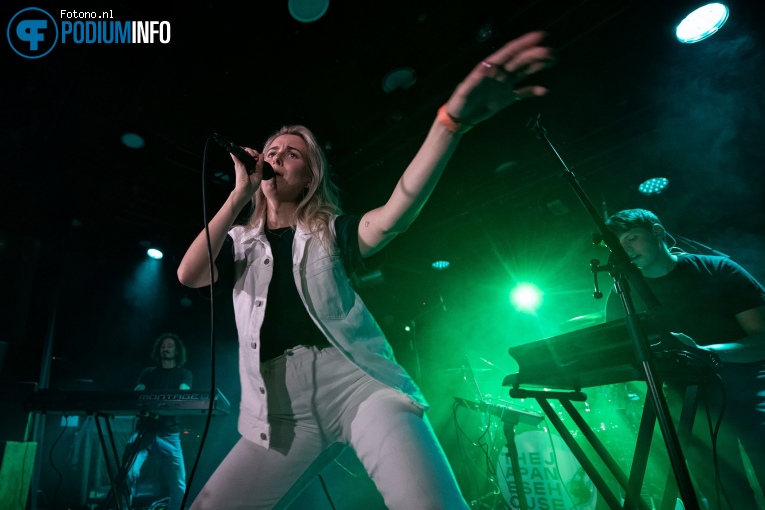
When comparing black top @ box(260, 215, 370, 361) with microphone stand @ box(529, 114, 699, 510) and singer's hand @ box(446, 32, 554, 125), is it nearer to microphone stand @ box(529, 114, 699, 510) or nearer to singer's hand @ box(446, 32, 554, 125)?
singer's hand @ box(446, 32, 554, 125)

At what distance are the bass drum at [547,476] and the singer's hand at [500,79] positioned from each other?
470 cm

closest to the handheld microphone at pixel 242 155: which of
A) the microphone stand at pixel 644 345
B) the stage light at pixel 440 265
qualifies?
the microphone stand at pixel 644 345

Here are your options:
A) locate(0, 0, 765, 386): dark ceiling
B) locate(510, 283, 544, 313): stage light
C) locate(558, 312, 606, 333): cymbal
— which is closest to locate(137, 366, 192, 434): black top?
locate(0, 0, 765, 386): dark ceiling

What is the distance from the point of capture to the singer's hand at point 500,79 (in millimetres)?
1125

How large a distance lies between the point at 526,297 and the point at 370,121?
5673 millimetres

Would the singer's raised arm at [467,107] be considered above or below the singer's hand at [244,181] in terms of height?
below

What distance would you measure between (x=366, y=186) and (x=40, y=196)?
15.6ft

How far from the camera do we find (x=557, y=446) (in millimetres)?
5055

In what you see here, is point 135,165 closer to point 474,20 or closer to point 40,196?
point 40,196

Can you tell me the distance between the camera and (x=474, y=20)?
4.47m

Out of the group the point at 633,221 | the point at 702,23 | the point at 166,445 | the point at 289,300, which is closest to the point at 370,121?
the point at 633,221

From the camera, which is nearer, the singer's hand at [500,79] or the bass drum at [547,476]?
the singer's hand at [500,79]

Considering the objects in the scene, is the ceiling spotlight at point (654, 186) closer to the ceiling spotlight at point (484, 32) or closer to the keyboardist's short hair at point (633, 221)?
the ceiling spotlight at point (484, 32)

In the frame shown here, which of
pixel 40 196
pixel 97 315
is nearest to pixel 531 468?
pixel 40 196
